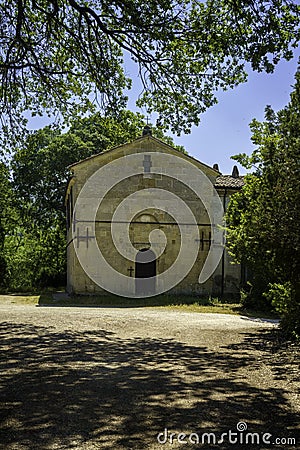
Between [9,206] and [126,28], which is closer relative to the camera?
[126,28]

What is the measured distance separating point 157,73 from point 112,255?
13136 millimetres

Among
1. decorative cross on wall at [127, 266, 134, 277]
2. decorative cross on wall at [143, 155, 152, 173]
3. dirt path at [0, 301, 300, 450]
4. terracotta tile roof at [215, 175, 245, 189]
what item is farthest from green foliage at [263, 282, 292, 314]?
terracotta tile roof at [215, 175, 245, 189]

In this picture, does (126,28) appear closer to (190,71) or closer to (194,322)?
(190,71)

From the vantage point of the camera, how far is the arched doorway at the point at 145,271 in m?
23.2

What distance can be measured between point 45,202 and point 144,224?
1112 cm

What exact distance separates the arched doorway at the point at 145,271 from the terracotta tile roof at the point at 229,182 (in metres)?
5.10

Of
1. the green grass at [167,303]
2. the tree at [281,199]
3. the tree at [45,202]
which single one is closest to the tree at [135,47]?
the tree at [281,199]

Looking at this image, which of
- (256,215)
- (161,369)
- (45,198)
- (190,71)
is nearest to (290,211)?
(256,215)

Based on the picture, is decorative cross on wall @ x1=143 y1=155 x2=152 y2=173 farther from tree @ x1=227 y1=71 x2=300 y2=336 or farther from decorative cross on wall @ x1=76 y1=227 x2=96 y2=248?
tree @ x1=227 y1=71 x2=300 y2=336

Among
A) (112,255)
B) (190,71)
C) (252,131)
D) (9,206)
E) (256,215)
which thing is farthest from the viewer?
(9,206)

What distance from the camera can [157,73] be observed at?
10.6 metres

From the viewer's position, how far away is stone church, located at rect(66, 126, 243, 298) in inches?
893

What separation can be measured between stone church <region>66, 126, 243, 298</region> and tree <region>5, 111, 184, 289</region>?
759 centimetres

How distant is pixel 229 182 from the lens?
2612cm
